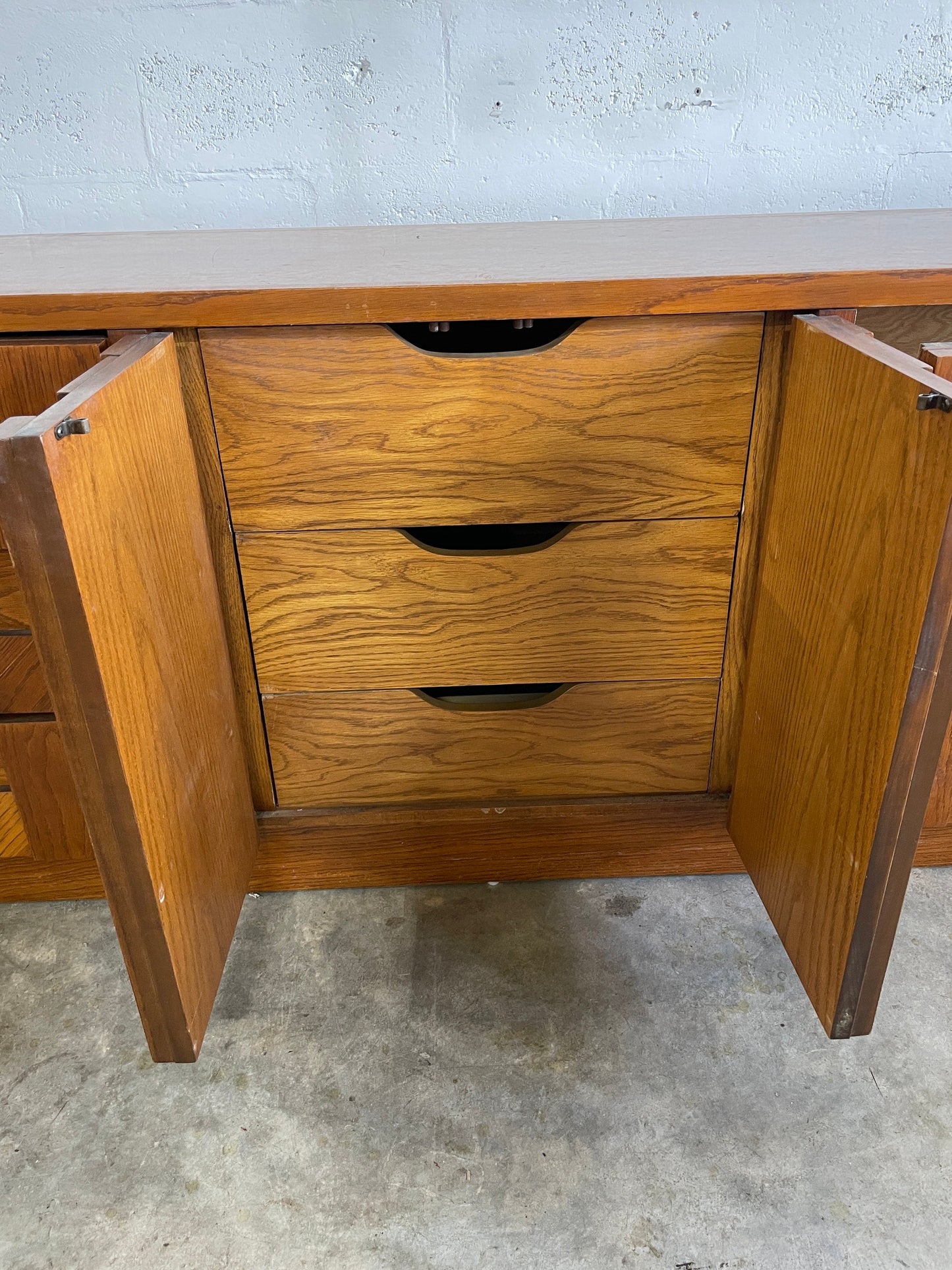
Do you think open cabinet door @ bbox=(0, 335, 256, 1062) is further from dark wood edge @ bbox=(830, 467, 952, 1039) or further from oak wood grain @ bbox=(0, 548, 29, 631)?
dark wood edge @ bbox=(830, 467, 952, 1039)

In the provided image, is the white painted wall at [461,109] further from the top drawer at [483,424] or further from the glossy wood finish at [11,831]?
the glossy wood finish at [11,831]

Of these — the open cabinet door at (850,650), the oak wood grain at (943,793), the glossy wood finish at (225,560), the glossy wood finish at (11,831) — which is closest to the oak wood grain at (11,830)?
the glossy wood finish at (11,831)

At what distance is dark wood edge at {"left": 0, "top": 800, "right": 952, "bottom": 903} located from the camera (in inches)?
35.9

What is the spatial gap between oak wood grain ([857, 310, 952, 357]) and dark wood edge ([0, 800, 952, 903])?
0.48 meters

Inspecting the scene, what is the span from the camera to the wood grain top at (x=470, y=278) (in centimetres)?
67

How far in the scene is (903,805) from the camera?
0.57 m

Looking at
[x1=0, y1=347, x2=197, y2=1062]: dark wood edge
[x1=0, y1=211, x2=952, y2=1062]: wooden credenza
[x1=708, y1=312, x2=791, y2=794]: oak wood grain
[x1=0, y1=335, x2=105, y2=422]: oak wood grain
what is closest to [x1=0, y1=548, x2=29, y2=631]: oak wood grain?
[x1=0, y1=211, x2=952, y2=1062]: wooden credenza

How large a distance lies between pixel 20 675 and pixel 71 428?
38 cm

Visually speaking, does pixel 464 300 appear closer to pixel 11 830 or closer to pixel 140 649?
pixel 140 649

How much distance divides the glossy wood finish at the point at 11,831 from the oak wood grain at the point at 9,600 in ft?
0.56

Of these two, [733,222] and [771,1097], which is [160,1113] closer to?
[771,1097]

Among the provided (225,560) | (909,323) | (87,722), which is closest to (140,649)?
(87,722)

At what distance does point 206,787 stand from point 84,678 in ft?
0.76

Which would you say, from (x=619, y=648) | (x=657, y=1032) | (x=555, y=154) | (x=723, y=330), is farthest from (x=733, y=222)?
(x=657, y=1032)
